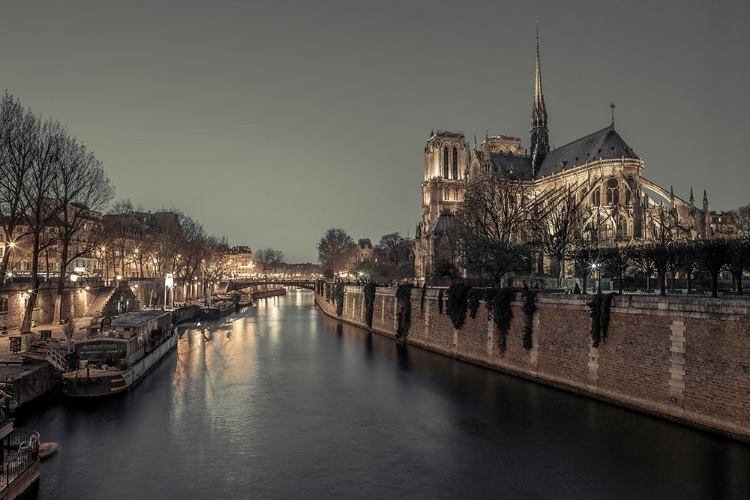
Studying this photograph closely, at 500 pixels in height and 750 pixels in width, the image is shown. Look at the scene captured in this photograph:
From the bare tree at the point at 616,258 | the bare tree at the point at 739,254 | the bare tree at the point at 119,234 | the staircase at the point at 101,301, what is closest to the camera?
the bare tree at the point at 739,254

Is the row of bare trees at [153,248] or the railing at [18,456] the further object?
the row of bare trees at [153,248]

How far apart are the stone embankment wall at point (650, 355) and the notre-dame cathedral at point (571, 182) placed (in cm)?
3336

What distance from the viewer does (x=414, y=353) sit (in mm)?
43469

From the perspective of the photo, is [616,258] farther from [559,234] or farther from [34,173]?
[34,173]

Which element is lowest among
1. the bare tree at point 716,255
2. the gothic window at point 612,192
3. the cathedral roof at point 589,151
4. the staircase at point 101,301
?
the staircase at point 101,301

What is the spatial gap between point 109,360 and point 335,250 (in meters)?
134

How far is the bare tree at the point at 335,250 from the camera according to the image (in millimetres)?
152712

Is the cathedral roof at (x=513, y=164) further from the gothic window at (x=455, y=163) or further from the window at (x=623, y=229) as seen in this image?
the window at (x=623, y=229)

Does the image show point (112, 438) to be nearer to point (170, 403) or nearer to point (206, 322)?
point (170, 403)

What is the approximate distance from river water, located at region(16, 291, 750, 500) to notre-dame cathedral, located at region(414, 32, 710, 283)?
39093mm

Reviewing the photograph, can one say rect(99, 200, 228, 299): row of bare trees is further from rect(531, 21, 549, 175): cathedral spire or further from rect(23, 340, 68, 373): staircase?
rect(531, 21, 549, 175): cathedral spire

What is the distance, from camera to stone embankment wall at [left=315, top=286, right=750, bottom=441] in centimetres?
2044

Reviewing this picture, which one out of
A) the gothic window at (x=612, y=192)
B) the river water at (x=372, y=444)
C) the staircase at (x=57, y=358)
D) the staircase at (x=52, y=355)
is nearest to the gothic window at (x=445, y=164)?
the gothic window at (x=612, y=192)

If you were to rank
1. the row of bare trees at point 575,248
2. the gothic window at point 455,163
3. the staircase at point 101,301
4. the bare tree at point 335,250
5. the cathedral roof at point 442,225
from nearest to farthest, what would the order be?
the row of bare trees at point 575,248
the staircase at point 101,301
the cathedral roof at point 442,225
the gothic window at point 455,163
the bare tree at point 335,250
